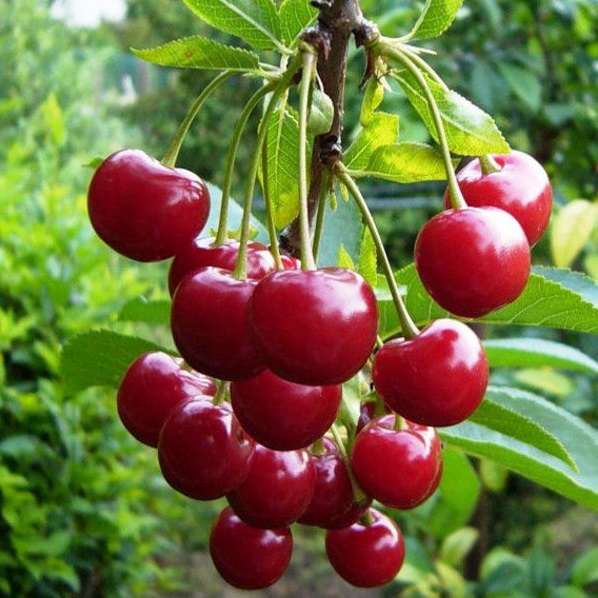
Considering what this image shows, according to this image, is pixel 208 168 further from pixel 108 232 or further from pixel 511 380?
pixel 108 232

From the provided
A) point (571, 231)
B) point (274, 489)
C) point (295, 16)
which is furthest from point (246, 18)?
point (571, 231)

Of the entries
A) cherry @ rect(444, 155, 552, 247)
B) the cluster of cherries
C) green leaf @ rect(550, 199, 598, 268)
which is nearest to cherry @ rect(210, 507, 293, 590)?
the cluster of cherries

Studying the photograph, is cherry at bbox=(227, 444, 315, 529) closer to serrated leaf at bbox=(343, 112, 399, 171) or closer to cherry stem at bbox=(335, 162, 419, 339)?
cherry stem at bbox=(335, 162, 419, 339)

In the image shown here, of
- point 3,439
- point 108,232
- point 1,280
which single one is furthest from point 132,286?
point 108,232

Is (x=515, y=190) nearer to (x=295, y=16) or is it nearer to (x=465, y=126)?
(x=465, y=126)

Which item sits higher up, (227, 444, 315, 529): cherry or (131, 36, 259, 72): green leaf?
(131, 36, 259, 72): green leaf

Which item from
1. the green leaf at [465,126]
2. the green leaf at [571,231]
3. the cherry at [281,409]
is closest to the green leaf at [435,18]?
the green leaf at [465,126]
